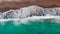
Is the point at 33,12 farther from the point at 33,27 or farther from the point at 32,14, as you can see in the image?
the point at 33,27

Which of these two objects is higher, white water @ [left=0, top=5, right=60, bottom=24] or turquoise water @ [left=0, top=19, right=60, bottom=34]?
white water @ [left=0, top=5, right=60, bottom=24]

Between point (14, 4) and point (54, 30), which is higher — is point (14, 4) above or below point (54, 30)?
above

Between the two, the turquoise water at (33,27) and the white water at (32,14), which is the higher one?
the white water at (32,14)

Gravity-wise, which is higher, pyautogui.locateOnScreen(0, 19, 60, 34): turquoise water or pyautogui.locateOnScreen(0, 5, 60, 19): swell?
pyautogui.locateOnScreen(0, 5, 60, 19): swell

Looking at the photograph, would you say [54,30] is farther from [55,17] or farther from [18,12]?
[18,12]

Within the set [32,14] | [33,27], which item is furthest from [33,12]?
[33,27]

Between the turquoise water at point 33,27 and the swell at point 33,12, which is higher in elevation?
the swell at point 33,12

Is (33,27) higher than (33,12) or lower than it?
lower

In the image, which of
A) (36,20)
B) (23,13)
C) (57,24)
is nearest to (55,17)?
(57,24)
